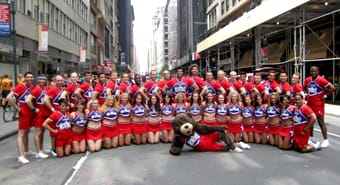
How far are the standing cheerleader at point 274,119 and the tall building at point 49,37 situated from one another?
13906 mm

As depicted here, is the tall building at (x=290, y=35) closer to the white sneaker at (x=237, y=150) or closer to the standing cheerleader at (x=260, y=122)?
the standing cheerleader at (x=260, y=122)

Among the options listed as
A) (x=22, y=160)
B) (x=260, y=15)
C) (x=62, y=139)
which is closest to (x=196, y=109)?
Answer: (x=62, y=139)

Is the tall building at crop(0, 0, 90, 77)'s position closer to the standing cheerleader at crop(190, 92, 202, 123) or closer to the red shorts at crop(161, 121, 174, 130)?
the red shorts at crop(161, 121, 174, 130)

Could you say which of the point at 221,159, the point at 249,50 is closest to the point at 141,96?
the point at 221,159

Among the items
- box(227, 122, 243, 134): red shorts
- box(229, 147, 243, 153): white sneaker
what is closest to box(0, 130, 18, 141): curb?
box(227, 122, 243, 134): red shorts

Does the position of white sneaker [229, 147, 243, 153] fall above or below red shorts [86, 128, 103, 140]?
below

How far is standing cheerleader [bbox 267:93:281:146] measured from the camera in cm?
904

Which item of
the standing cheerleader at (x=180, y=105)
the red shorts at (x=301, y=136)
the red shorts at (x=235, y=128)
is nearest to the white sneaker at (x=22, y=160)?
the standing cheerleader at (x=180, y=105)

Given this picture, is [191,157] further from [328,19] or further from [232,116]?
[328,19]

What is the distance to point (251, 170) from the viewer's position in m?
6.81

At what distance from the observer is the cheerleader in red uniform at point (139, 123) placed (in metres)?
9.66

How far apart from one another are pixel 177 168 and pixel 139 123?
2.81 meters

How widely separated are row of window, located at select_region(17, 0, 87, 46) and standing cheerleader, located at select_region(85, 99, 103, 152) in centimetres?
1636

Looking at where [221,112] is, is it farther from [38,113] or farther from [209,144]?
[38,113]
